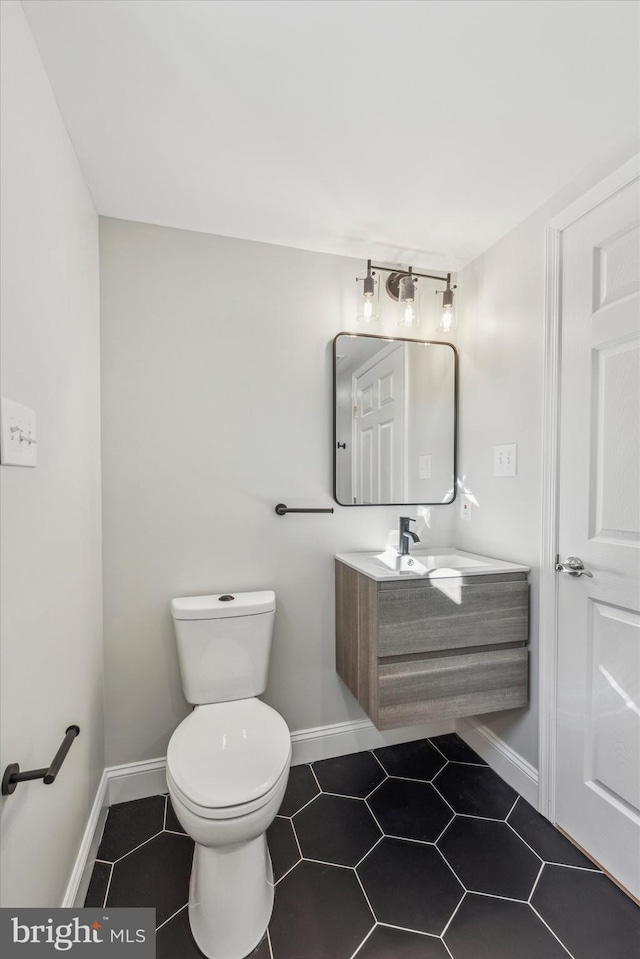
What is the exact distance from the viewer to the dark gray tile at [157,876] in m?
1.27

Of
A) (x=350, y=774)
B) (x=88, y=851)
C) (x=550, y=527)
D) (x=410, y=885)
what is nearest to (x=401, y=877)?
(x=410, y=885)

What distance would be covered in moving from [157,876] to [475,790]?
119 cm

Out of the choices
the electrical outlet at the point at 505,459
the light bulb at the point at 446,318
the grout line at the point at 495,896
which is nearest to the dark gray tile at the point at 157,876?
the grout line at the point at 495,896

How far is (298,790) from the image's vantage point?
1.75 m

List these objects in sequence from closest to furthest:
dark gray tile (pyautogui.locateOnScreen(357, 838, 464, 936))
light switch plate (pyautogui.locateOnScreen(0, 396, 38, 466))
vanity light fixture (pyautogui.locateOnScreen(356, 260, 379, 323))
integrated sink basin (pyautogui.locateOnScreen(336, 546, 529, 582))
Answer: light switch plate (pyautogui.locateOnScreen(0, 396, 38, 466))
dark gray tile (pyautogui.locateOnScreen(357, 838, 464, 936))
integrated sink basin (pyautogui.locateOnScreen(336, 546, 529, 582))
vanity light fixture (pyautogui.locateOnScreen(356, 260, 379, 323))

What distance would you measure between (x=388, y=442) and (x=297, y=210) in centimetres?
100

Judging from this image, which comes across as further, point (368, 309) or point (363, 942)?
point (368, 309)

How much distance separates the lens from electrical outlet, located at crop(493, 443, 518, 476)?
175 cm

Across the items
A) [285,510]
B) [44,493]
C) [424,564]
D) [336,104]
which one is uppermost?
[336,104]

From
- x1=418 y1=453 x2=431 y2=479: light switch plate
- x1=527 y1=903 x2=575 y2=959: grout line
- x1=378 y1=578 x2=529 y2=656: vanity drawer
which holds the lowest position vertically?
x1=527 y1=903 x2=575 y2=959: grout line

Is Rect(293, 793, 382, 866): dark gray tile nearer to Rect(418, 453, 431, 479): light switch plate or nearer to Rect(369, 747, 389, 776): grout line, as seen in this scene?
Rect(369, 747, 389, 776): grout line

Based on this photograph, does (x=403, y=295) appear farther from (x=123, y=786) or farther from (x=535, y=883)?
(x=123, y=786)

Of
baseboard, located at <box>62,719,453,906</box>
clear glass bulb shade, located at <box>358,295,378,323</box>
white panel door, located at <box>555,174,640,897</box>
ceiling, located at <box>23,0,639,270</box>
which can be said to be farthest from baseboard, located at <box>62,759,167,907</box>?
ceiling, located at <box>23,0,639,270</box>

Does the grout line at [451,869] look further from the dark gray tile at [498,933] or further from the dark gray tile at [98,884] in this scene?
the dark gray tile at [98,884]
